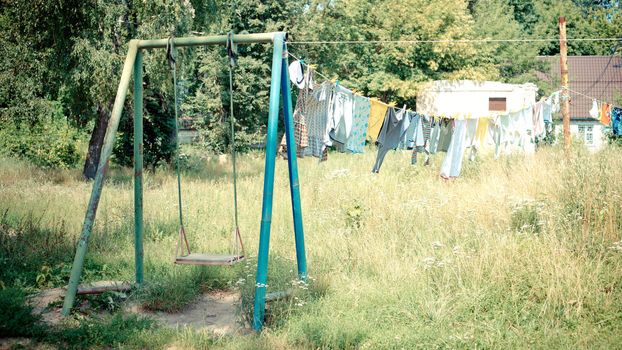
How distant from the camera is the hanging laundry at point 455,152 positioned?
1142 cm

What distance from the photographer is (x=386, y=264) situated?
275 inches

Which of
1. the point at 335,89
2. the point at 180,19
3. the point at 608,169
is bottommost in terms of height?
the point at 608,169

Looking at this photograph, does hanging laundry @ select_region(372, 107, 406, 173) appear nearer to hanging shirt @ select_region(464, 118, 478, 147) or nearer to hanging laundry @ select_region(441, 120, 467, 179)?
hanging laundry @ select_region(441, 120, 467, 179)

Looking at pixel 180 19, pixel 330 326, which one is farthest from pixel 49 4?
pixel 330 326

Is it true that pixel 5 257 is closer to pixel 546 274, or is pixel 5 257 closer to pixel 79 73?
pixel 546 274

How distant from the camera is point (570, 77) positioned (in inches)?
1447

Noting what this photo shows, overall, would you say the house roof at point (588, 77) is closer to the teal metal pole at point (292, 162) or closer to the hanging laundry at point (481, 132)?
the hanging laundry at point (481, 132)

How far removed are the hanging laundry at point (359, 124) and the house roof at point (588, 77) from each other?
2818 centimetres

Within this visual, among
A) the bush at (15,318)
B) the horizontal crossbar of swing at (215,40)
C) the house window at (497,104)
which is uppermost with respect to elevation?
the house window at (497,104)

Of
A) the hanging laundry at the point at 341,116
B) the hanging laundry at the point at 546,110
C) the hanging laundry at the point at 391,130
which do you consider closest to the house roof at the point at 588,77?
the hanging laundry at the point at 546,110

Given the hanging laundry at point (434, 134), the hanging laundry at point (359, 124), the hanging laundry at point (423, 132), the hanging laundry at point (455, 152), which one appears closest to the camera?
the hanging laundry at point (359, 124)

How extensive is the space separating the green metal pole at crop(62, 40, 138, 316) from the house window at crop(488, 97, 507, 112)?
868 inches

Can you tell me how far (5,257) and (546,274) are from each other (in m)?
6.25

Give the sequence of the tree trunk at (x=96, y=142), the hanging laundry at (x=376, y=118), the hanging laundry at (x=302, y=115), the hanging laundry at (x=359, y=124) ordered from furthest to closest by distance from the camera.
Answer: the tree trunk at (x=96, y=142) < the hanging laundry at (x=376, y=118) < the hanging laundry at (x=359, y=124) < the hanging laundry at (x=302, y=115)
